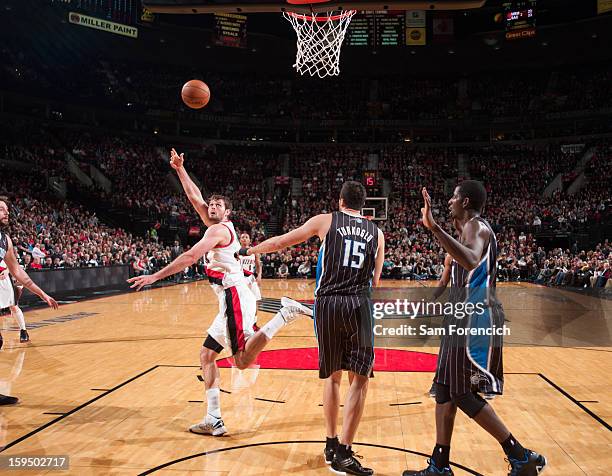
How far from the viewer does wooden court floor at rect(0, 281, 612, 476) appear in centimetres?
432

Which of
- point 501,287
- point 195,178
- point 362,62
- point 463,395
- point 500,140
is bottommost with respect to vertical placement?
point 501,287

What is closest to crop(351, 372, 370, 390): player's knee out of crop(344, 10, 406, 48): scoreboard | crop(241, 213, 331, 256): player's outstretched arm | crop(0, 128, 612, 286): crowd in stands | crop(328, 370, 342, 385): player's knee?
crop(328, 370, 342, 385): player's knee

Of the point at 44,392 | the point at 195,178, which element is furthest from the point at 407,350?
the point at 195,178

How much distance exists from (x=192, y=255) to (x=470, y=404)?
7.65ft

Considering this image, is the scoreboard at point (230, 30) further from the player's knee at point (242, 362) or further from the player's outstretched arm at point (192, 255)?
the player's knee at point (242, 362)

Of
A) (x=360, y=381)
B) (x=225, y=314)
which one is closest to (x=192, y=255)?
(x=225, y=314)

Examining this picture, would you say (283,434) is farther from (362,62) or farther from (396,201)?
(362,62)

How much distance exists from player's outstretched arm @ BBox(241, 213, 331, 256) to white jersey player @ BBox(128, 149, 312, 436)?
0.82 metres

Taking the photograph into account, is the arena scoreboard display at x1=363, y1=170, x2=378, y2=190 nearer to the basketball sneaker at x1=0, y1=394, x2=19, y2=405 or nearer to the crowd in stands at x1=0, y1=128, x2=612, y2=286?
the crowd in stands at x1=0, y1=128, x2=612, y2=286

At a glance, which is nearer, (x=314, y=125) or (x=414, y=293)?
(x=414, y=293)

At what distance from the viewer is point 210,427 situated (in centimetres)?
494

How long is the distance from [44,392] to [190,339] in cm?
Answer: 384

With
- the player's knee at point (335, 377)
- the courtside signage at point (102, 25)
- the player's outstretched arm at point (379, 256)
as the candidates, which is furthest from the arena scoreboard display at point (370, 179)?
the player's knee at point (335, 377)

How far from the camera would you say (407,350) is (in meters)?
9.22
